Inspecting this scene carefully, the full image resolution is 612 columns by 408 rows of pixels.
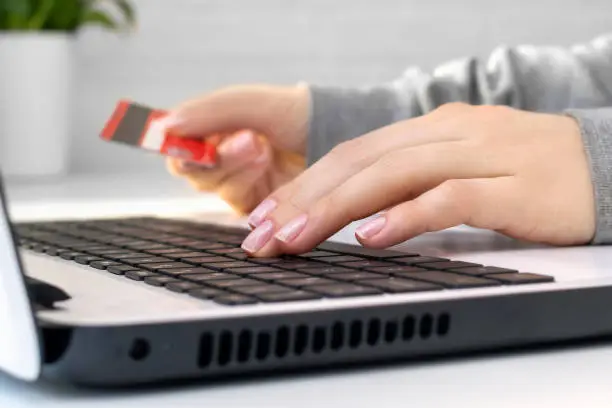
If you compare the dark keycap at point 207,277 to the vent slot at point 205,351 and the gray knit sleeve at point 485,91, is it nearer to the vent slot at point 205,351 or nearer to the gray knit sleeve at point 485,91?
the vent slot at point 205,351

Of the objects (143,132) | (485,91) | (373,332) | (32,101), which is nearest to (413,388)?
(373,332)

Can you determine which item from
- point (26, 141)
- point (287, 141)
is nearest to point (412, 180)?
point (287, 141)

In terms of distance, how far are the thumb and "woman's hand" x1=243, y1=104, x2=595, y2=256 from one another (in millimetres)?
349

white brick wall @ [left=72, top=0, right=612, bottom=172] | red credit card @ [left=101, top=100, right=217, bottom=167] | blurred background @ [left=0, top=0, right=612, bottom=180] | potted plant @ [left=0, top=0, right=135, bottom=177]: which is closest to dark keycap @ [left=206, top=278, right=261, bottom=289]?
red credit card @ [left=101, top=100, right=217, bottom=167]

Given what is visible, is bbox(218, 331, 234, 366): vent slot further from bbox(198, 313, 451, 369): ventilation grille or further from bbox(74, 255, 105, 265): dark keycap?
bbox(74, 255, 105, 265): dark keycap

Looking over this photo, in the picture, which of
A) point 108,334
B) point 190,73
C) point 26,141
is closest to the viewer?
point 108,334

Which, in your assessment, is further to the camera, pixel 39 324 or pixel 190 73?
pixel 190 73

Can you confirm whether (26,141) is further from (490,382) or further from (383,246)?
(490,382)

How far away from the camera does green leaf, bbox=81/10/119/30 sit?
1606 millimetres

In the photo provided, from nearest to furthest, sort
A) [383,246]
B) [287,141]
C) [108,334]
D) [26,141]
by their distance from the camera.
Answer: [108,334], [383,246], [287,141], [26,141]

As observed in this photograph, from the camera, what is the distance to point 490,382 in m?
0.45

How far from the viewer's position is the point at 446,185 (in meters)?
0.64

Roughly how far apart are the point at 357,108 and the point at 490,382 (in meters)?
0.66

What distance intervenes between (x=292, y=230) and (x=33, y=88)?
1016 mm
